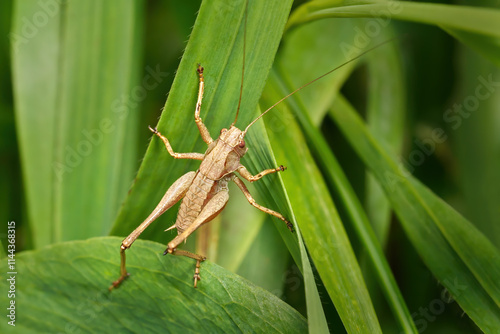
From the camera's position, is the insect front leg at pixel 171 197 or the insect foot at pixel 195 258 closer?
the insect foot at pixel 195 258

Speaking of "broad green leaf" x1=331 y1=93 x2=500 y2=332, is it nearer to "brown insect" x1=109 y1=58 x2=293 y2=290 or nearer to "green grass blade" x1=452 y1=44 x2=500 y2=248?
"green grass blade" x1=452 y1=44 x2=500 y2=248

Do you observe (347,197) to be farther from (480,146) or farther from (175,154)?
(480,146)

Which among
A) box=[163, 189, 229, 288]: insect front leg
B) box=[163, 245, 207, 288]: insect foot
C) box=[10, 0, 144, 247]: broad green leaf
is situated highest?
box=[10, 0, 144, 247]: broad green leaf

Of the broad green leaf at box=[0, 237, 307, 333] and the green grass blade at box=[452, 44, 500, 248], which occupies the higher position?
the broad green leaf at box=[0, 237, 307, 333]

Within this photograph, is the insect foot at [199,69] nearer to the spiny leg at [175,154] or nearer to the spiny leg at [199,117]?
the spiny leg at [199,117]

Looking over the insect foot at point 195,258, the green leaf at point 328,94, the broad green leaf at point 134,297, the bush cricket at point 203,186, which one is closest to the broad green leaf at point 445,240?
the green leaf at point 328,94

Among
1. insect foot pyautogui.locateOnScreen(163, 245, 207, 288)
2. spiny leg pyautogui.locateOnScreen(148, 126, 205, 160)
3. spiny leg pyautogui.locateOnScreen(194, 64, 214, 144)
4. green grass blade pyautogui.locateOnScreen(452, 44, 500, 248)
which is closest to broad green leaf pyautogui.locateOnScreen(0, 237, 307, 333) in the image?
insect foot pyautogui.locateOnScreen(163, 245, 207, 288)

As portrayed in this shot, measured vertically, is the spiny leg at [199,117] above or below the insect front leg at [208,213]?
above
